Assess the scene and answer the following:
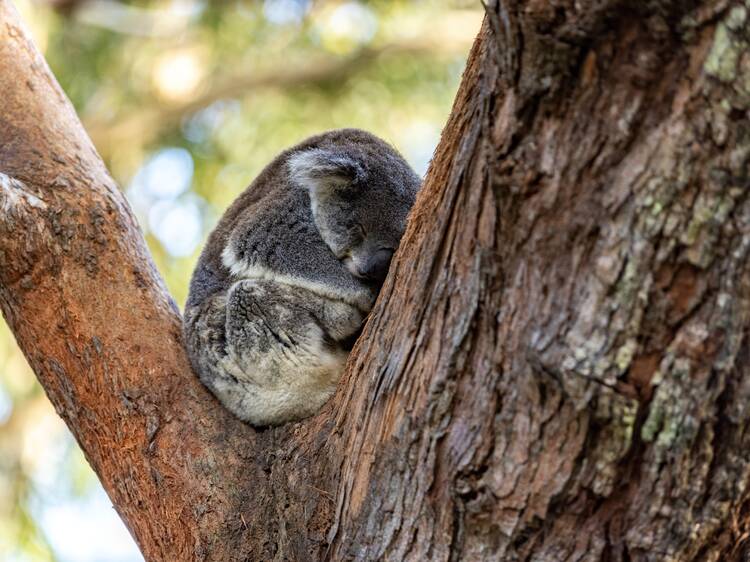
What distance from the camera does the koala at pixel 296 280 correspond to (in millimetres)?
3732

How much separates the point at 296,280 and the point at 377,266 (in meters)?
0.37

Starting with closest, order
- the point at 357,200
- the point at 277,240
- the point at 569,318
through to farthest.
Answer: the point at 569,318 < the point at 277,240 < the point at 357,200

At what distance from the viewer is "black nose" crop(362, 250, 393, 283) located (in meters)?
3.83

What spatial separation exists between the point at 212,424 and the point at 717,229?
7.20 ft

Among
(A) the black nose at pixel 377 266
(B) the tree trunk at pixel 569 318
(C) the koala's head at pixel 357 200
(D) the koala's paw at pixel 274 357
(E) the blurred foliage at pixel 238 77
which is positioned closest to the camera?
(B) the tree trunk at pixel 569 318

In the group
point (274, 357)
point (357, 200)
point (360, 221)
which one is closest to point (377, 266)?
point (360, 221)

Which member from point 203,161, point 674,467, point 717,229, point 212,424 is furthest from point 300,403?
point 203,161

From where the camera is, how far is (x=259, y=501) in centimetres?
327

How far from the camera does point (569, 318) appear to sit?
2146 mm

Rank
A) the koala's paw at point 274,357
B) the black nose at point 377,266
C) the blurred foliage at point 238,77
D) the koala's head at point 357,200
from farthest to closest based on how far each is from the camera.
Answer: the blurred foliage at point 238,77, the koala's head at point 357,200, the black nose at point 377,266, the koala's paw at point 274,357

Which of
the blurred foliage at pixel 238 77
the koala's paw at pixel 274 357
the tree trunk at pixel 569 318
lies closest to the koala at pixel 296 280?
the koala's paw at pixel 274 357

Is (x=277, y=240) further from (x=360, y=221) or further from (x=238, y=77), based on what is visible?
(x=238, y=77)

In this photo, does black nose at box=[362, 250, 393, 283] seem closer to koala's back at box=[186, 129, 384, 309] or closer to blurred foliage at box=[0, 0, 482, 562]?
koala's back at box=[186, 129, 384, 309]

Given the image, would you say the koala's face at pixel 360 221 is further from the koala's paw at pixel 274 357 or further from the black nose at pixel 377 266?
the koala's paw at pixel 274 357
